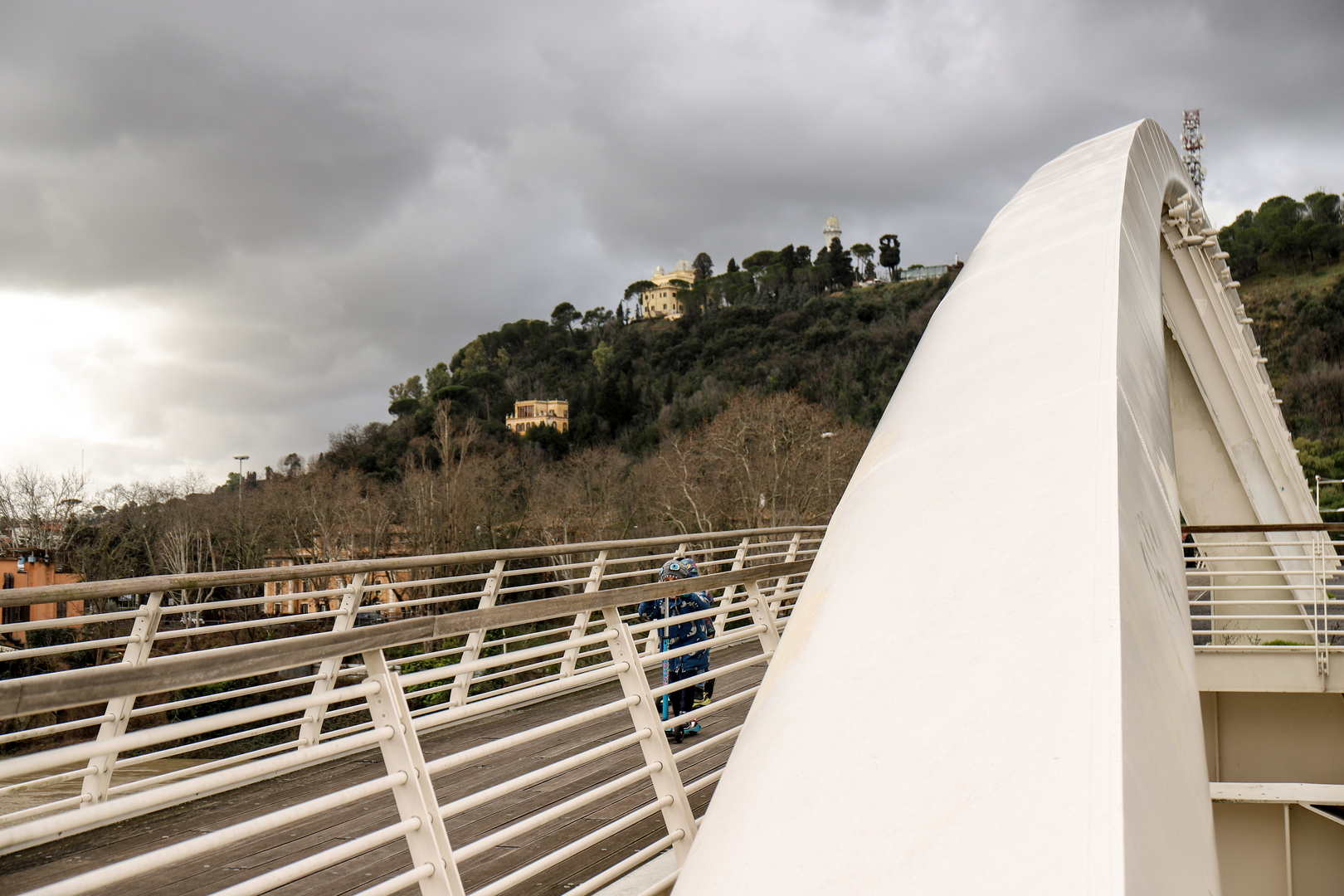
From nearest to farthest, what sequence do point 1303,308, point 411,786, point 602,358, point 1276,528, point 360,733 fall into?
point 411,786, point 360,733, point 1276,528, point 1303,308, point 602,358

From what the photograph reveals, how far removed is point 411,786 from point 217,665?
51 centimetres

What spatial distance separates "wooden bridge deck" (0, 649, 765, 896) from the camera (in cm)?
362

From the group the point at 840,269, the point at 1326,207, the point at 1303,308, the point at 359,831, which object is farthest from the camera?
the point at 840,269

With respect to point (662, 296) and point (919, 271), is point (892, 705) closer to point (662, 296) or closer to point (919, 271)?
point (919, 271)

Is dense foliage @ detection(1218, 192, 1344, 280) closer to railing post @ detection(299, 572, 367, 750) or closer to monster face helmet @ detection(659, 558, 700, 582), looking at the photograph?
monster face helmet @ detection(659, 558, 700, 582)

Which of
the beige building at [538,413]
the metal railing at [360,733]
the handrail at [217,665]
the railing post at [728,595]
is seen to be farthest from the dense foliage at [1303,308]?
the beige building at [538,413]

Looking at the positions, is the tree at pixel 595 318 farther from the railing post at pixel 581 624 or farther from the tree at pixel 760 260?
the railing post at pixel 581 624

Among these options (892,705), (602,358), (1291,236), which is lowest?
(892,705)

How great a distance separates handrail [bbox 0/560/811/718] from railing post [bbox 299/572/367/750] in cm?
290

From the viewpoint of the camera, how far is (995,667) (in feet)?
5.63

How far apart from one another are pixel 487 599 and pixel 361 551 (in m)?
32.0

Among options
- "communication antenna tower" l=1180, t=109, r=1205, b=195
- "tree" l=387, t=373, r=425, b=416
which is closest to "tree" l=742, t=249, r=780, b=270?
"tree" l=387, t=373, r=425, b=416

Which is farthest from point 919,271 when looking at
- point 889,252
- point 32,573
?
point 32,573

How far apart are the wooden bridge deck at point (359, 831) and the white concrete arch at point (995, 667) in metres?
2.11
